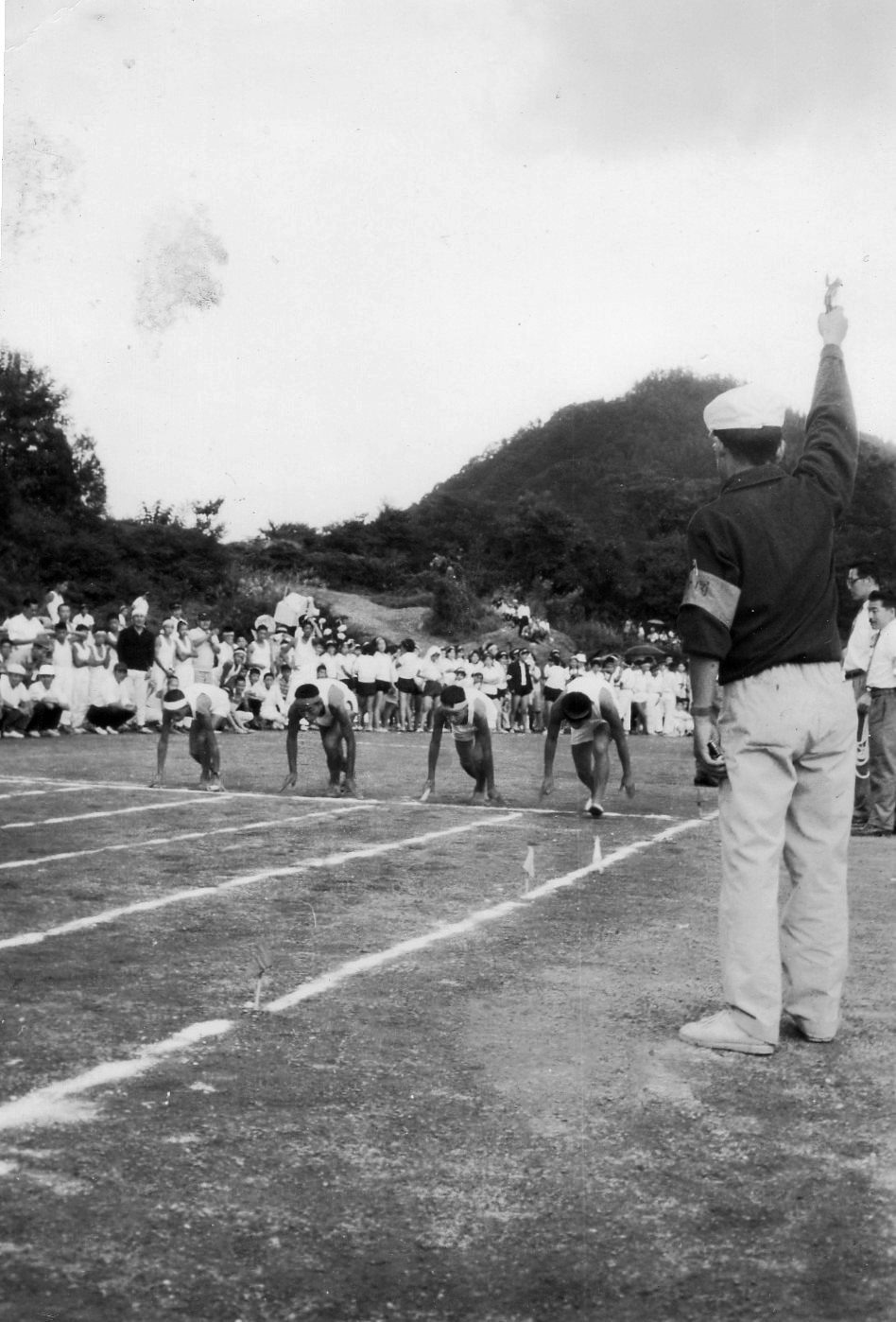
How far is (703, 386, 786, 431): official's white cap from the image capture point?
5391mm

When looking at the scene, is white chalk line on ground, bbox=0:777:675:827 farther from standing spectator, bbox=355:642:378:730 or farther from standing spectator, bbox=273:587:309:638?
standing spectator, bbox=273:587:309:638

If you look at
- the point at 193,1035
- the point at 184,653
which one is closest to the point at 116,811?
the point at 193,1035

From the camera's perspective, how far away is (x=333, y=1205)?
362 centimetres

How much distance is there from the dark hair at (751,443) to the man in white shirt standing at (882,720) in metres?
7.14

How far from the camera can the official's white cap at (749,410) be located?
5.39 m

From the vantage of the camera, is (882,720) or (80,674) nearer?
(882,720)

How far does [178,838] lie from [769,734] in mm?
6233

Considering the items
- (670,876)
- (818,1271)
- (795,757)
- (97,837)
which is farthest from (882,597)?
(818,1271)

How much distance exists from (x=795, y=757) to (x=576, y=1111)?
153cm

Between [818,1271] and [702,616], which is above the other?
[702,616]

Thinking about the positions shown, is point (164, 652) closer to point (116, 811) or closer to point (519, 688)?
point (519, 688)

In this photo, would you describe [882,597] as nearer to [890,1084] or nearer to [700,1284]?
[890,1084]

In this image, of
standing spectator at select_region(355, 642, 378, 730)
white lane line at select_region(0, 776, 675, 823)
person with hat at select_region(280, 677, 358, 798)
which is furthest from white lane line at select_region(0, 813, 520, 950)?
standing spectator at select_region(355, 642, 378, 730)

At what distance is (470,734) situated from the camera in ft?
45.1
